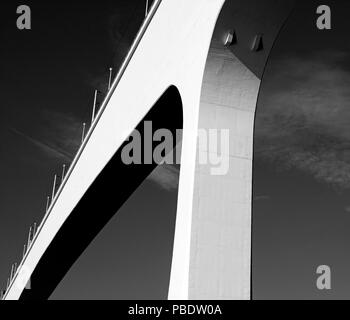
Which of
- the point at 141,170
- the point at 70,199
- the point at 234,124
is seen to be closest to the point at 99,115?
the point at 141,170

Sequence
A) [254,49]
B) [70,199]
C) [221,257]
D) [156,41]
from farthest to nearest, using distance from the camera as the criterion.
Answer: [70,199] < [156,41] < [254,49] < [221,257]

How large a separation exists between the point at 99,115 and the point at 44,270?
37.3ft

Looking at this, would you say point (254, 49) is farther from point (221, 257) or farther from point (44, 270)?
point (44, 270)

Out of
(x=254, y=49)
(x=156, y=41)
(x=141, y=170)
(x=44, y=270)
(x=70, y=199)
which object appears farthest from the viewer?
(x=44, y=270)

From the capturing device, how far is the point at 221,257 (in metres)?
6.16

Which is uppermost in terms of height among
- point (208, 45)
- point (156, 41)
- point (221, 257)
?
point (156, 41)

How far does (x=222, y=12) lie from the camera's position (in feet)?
20.3

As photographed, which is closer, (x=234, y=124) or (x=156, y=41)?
(x=234, y=124)
